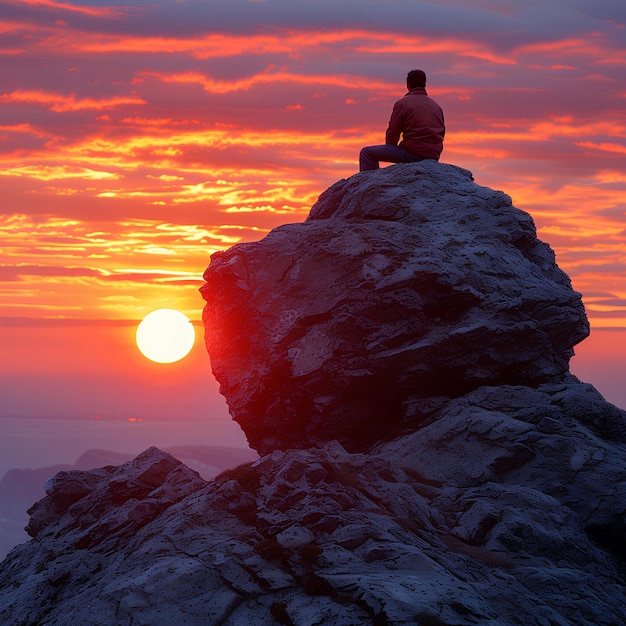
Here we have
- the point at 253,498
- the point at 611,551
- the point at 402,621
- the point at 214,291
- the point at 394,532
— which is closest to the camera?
the point at 402,621

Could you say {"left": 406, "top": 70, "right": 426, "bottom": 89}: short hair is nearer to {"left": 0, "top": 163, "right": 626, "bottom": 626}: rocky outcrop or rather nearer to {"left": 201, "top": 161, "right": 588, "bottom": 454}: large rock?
{"left": 0, "top": 163, "right": 626, "bottom": 626}: rocky outcrop

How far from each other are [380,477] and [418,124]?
13.2 m

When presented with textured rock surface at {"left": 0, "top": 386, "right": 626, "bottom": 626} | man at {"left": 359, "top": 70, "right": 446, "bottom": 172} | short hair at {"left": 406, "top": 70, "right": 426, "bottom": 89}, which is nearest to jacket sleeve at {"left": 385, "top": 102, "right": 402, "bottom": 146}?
man at {"left": 359, "top": 70, "right": 446, "bottom": 172}

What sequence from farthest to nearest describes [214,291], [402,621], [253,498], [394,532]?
1. [214,291]
2. [253,498]
3. [394,532]
4. [402,621]

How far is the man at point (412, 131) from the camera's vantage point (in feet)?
90.2

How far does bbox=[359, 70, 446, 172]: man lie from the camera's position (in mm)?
27500

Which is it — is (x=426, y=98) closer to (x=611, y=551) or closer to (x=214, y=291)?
(x=214, y=291)

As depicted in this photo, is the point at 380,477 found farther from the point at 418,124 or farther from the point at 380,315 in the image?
the point at 418,124

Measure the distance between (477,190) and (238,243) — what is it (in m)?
7.90

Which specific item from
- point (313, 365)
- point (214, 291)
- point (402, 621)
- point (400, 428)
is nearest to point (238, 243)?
point (214, 291)

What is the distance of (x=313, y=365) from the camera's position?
926 inches

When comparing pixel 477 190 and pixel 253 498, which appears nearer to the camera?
pixel 253 498

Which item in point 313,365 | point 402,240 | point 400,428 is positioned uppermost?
point 402,240

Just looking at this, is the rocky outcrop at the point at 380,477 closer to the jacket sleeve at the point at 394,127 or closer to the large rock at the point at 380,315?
the large rock at the point at 380,315
